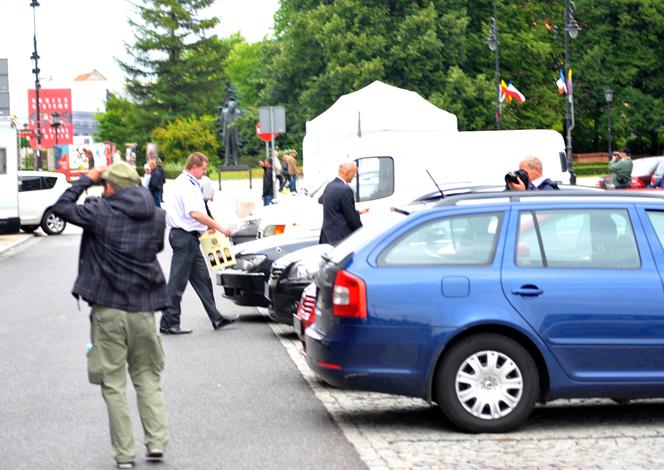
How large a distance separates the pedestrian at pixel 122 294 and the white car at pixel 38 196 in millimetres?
27029

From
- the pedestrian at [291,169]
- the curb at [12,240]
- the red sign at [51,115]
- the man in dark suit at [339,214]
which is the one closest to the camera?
the man in dark suit at [339,214]

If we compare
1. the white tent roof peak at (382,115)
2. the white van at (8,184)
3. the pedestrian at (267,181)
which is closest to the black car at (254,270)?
the white van at (8,184)

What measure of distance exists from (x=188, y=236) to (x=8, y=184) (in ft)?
61.0

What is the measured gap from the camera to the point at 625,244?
27.3ft

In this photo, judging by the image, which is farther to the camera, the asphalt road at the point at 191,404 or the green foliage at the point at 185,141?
the green foliage at the point at 185,141

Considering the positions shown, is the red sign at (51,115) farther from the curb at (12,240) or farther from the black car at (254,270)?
the black car at (254,270)

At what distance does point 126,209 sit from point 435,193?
31.7ft

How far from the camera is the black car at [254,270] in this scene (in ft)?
46.4

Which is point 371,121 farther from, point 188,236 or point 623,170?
point 188,236

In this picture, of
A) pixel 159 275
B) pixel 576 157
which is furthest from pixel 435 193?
pixel 576 157

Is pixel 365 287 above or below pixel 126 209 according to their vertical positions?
below

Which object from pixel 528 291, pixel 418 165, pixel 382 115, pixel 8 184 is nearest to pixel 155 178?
pixel 8 184

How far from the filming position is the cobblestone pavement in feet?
23.8

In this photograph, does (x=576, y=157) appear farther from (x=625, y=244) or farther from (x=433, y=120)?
(x=625, y=244)
